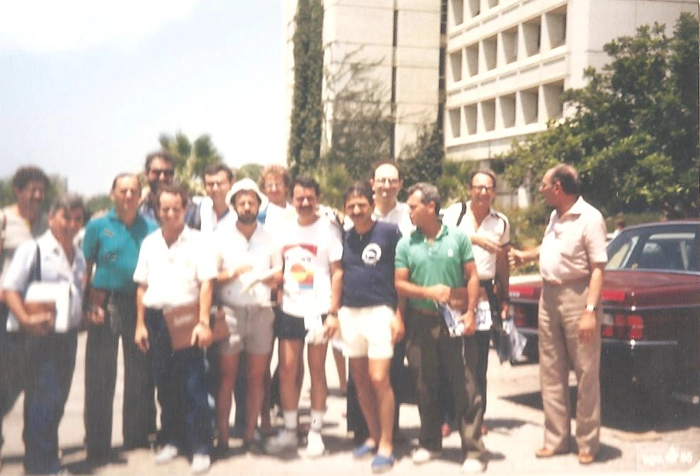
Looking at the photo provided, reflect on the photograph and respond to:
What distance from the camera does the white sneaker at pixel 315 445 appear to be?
14.9 feet

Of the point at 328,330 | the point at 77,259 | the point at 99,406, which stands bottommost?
the point at 99,406

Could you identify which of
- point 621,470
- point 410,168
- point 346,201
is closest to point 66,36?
point 346,201

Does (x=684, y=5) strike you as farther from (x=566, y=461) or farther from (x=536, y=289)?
Result: (x=566, y=461)

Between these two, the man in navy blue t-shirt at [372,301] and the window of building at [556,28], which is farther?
the window of building at [556,28]

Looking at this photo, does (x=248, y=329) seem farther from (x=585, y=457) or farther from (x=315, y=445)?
(x=585, y=457)

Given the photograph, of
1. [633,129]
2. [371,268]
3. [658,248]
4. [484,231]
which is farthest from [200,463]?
[658,248]

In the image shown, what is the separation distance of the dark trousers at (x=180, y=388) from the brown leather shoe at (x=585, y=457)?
7.11 ft

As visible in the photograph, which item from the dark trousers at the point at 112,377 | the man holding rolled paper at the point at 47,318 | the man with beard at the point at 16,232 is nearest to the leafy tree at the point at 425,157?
the dark trousers at the point at 112,377

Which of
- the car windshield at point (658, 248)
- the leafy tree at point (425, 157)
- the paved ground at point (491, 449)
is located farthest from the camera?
the car windshield at point (658, 248)

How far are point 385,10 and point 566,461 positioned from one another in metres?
2.95

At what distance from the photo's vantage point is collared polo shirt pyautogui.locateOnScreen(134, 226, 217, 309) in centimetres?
427

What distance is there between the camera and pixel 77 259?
13.6 feet

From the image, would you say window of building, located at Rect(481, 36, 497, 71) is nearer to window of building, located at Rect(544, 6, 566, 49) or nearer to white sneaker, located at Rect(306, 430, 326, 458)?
window of building, located at Rect(544, 6, 566, 49)

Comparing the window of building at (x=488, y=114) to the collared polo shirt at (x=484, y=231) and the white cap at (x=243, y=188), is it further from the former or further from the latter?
the white cap at (x=243, y=188)
